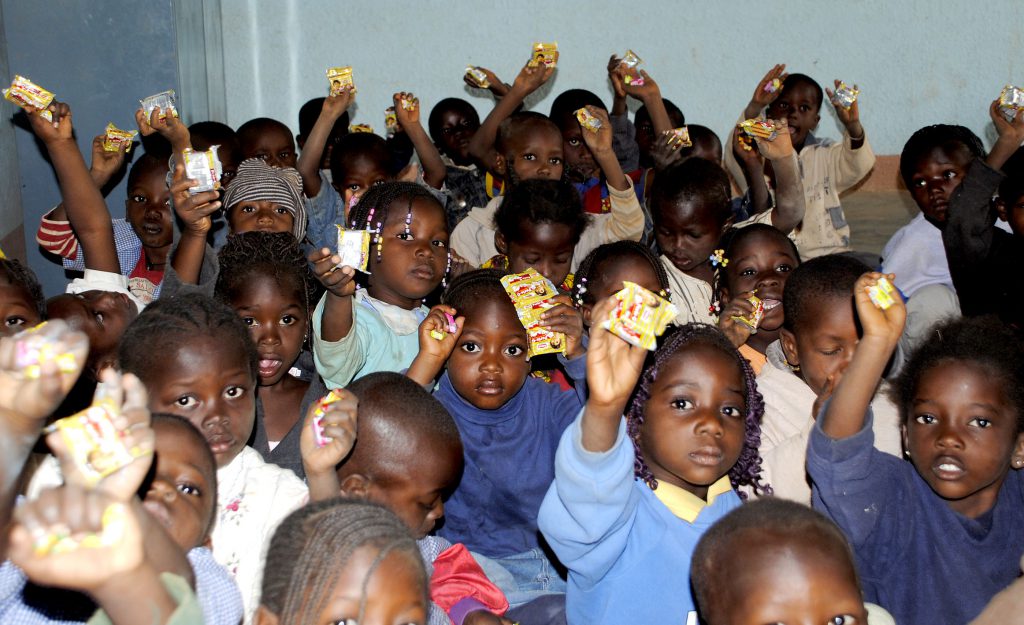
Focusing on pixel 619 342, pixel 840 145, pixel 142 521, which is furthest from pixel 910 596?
pixel 840 145

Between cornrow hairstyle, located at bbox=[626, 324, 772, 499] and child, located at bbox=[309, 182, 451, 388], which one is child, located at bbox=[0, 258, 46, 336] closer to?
child, located at bbox=[309, 182, 451, 388]

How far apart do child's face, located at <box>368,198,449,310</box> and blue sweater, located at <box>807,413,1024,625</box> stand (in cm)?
162

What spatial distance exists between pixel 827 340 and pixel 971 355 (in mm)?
534

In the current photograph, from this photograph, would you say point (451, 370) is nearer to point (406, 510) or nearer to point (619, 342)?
point (406, 510)

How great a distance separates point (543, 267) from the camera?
405 centimetres

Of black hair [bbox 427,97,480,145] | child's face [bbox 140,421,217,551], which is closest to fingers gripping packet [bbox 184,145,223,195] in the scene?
child's face [bbox 140,421,217,551]

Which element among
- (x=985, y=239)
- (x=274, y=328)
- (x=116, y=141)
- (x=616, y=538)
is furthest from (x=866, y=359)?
(x=116, y=141)

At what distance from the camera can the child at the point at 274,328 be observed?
10.0ft

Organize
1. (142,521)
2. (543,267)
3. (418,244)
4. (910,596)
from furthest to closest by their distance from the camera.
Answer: (543,267)
(418,244)
(910,596)
(142,521)

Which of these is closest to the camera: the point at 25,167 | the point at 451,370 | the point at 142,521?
the point at 142,521

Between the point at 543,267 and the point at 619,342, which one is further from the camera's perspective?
the point at 543,267

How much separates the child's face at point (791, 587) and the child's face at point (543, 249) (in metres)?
2.22

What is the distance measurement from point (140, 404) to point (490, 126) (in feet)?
13.3

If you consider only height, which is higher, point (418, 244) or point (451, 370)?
point (418, 244)
